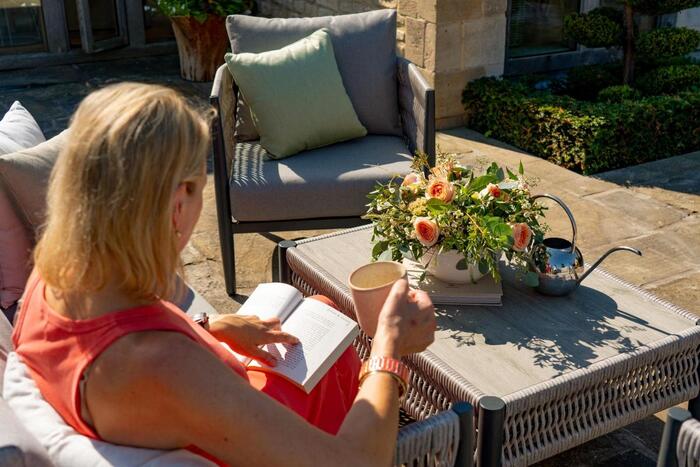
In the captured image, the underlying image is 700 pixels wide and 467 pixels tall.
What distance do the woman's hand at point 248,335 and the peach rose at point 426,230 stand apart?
520 mm

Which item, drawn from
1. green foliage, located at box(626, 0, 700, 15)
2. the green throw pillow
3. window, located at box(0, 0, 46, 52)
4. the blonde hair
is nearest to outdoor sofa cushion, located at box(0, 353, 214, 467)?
the blonde hair

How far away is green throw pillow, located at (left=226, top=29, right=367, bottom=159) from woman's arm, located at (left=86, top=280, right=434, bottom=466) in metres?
2.21

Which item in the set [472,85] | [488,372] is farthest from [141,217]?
[472,85]

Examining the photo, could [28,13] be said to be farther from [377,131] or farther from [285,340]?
[285,340]

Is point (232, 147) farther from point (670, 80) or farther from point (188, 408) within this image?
point (670, 80)

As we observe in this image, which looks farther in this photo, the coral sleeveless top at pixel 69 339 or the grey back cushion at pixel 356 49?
the grey back cushion at pixel 356 49

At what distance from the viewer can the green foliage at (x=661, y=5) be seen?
4770mm

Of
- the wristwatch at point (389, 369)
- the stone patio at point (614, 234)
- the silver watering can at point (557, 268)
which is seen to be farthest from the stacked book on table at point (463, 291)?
the wristwatch at point (389, 369)

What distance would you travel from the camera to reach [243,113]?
141 inches

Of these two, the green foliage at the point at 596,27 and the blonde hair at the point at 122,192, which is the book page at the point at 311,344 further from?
the green foliage at the point at 596,27

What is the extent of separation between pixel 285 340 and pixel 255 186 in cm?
139

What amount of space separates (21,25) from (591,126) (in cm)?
477

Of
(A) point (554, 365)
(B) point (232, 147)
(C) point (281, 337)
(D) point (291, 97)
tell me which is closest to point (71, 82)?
(B) point (232, 147)

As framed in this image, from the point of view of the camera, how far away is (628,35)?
5066mm
